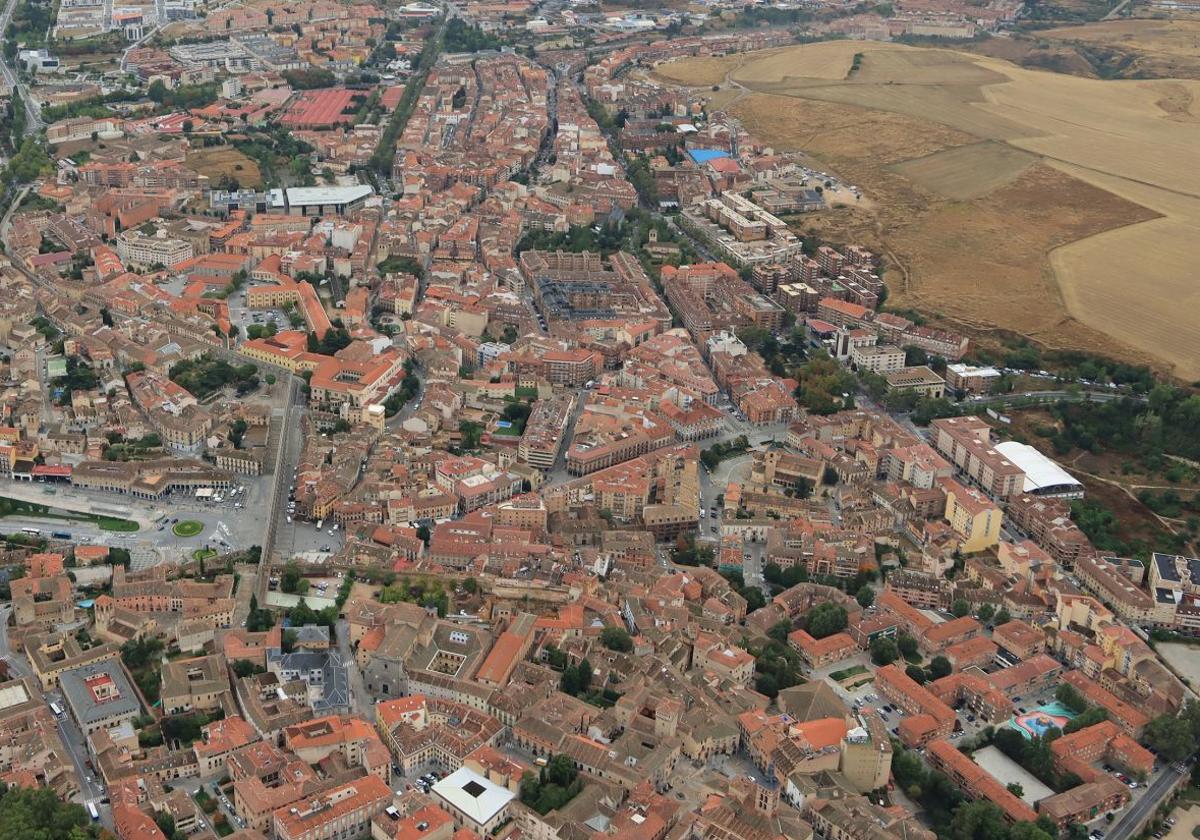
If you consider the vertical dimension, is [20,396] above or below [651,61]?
above

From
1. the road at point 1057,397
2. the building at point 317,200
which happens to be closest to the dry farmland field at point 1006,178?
the road at point 1057,397

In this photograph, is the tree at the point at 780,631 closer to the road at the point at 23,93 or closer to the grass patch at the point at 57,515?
the grass patch at the point at 57,515

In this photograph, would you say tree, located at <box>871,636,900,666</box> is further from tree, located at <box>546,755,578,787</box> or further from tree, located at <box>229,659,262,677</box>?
tree, located at <box>229,659,262,677</box>

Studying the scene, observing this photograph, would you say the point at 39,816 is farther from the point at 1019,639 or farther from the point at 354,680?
the point at 1019,639

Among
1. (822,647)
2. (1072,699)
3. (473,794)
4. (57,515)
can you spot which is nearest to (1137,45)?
(1072,699)

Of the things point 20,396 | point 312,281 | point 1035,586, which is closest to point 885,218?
point 312,281

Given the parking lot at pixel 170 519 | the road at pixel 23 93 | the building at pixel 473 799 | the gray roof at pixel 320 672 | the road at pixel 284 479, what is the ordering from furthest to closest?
the road at pixel 23 93 → the parking lot at pixel 170 519 → the road at pixel 284 479 → the gray roof at pixel 320 672 → the building at pixel 473 799

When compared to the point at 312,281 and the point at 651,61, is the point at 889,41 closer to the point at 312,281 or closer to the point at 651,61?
the point at 651,61

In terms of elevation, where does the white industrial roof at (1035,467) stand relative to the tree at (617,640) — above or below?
below
